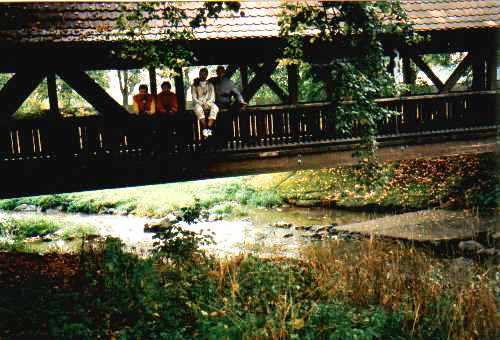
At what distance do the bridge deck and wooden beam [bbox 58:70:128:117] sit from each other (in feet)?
1.27

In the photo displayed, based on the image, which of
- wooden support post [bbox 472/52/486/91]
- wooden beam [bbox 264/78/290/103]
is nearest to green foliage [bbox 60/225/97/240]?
wooden beam [bbox 264/78/290/103]

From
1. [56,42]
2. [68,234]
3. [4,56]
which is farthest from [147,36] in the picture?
[68,234]

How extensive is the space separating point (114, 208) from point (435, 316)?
13.9 m

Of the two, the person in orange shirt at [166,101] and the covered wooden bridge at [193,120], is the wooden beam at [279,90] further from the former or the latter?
the person in orange shirt at [166,101]

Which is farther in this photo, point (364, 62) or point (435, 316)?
point (364, 62)

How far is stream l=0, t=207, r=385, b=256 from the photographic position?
34.5ft

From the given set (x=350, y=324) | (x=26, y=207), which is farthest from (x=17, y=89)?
(x=26, y=207)

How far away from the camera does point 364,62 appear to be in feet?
22.8

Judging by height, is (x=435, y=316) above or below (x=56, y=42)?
below

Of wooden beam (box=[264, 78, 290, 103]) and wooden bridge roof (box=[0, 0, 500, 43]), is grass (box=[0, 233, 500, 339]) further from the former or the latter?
wooden beam (box=[264, 78, 290, 103])

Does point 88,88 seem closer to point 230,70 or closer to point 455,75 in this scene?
point 230,70

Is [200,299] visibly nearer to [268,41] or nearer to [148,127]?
[148,127]

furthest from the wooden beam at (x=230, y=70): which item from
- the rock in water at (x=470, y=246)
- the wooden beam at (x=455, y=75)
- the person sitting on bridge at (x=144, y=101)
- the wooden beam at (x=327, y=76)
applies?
the rock in water at (x=470, y=246)

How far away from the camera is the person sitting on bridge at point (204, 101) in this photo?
8.42 metres
